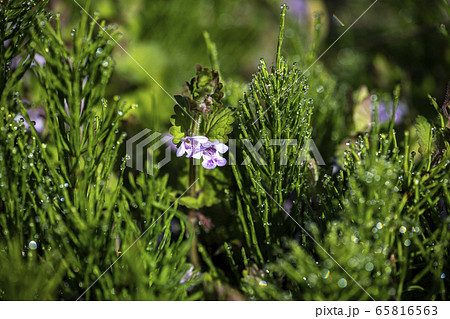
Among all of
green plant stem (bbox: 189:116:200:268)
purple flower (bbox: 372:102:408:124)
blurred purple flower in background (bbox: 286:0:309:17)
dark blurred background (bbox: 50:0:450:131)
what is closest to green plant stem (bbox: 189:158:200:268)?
green plant stem (bbox: 189:116:200:268)

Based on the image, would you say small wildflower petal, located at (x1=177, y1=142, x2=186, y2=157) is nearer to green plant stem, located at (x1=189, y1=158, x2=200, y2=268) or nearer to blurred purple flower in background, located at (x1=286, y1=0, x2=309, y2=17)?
green plant stem, located at (x1=189, y1=158, x2=200, y2=268)

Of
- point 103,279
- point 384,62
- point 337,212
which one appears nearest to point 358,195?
point 337,212

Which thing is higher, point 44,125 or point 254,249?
point 44,125

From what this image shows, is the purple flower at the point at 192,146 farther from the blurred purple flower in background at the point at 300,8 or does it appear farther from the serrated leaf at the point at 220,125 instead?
the blurred purple flower in background at the point at 300,8

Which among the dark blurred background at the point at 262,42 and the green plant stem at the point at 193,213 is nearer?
the green plant stem at the point at 193,213

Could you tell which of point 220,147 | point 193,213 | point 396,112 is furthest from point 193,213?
point 396,112
